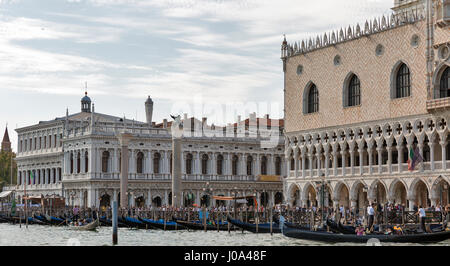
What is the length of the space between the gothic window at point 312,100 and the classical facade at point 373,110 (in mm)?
50

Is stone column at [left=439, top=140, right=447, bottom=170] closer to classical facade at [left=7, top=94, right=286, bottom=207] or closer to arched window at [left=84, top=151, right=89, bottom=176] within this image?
classical facade at [left=7, top=94, right=286, bottom=207]

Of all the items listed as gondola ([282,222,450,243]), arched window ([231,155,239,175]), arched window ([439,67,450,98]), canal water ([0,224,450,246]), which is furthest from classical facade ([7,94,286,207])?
gondola ([282,222,450,243])

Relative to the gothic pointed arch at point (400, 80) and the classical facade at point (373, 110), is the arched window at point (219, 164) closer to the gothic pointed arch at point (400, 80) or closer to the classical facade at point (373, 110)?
the classical facade at point (373, 110)

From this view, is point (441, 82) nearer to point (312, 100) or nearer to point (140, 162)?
point (312, 100)

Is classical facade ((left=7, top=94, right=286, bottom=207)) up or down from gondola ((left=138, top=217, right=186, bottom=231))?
up

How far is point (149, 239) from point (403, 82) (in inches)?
557

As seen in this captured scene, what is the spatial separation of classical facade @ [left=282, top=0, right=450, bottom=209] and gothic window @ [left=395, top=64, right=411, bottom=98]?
44 millimetres

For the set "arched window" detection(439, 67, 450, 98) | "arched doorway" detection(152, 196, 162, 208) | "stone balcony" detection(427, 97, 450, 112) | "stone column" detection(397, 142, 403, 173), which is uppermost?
"arched window" detection(439, 67, 450, 98)

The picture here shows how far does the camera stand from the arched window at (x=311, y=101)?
44.0 meters

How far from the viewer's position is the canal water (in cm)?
2877

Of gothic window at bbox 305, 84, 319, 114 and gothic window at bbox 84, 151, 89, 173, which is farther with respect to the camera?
gothic window at bbox 84, 151, 89, 173
